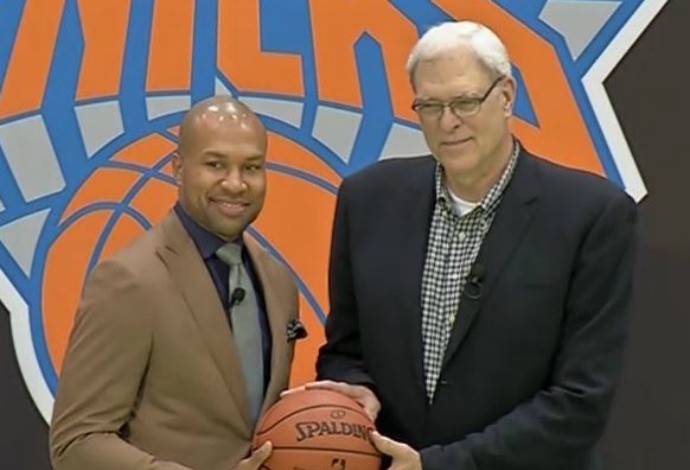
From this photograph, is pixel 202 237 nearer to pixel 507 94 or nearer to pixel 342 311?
pixel 342 311

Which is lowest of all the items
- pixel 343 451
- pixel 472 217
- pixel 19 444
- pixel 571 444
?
pixel 19 444

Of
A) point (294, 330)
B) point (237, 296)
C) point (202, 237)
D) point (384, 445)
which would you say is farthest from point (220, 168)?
point (384, 445)

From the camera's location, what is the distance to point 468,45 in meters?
2.04

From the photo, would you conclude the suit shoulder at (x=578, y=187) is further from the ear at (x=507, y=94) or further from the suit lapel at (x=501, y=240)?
the ear at (x=507, y=94)

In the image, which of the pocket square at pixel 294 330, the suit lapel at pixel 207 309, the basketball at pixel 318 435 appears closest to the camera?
the basketball at pixel 318 435

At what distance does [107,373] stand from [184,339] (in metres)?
0.14

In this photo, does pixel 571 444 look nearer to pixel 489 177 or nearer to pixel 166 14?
pixel 489 177

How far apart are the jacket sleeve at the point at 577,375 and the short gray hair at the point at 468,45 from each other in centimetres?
31

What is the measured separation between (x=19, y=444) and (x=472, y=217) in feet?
4.88

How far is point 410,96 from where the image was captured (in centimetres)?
290

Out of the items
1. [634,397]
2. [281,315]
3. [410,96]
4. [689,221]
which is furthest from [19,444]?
[689,221]

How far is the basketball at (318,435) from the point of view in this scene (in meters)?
2.00

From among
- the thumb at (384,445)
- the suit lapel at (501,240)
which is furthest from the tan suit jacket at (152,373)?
the suit lapel at (501,240)

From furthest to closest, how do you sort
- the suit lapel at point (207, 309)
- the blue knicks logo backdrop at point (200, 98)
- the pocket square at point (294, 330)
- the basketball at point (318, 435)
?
the blue knicks logo backdrop at point (200, 98) < the pocket square at point (294, 330) < the suit lapel at point (207, 309) < the basketball at point (318, 435)
